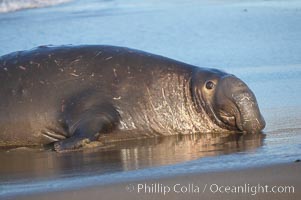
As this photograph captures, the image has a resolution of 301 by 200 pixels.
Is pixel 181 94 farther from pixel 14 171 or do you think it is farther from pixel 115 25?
pixel 115 25

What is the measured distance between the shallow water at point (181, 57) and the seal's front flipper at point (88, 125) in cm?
20

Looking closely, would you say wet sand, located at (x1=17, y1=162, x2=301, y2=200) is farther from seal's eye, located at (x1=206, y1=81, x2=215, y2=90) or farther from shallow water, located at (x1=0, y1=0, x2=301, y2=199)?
seal's eye, located at (x1=206, y1=81, x2=215, y2=90)

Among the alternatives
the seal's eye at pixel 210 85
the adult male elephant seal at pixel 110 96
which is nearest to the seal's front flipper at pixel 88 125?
the adult male elephant seal at pixel 110 96

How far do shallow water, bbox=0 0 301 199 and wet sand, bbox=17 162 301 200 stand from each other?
0.72ft

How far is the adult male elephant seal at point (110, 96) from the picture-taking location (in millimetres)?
8750

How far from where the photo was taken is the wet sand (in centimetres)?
582

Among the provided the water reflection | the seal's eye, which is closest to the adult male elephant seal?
the seal's eye

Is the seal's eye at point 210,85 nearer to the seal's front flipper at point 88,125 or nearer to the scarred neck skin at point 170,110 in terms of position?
the scarred neck skin at point 170,110

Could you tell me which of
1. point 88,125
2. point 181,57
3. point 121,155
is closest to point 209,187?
point 121,155

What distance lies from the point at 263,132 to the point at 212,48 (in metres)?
→ 5.89

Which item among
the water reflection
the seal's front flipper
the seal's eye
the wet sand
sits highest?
the seal's eye

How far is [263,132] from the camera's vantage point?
8531 mm

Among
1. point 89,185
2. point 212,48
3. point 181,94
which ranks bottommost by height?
point 89,185

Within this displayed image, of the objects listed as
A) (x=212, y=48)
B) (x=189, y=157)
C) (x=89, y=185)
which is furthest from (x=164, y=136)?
(x=212, y=48)
